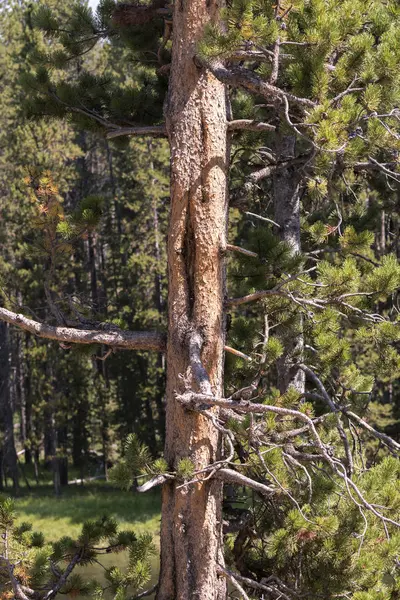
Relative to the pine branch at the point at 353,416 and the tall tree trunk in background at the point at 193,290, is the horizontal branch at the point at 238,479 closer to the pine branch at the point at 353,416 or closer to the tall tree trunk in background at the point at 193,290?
the tall tree trunk in background at the point at 193,290

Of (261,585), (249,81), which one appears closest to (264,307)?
(249,81)

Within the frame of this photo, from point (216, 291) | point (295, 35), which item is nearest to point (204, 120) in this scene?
point (295, 35)

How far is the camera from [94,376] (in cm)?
2256

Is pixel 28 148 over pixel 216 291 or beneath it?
over

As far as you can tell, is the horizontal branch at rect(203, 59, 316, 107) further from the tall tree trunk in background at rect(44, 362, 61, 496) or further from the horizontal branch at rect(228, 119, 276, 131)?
the tall tree trunk in background at rect(44, 362, 61, 496)

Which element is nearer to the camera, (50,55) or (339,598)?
(339,598)

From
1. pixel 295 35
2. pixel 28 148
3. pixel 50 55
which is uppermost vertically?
pixel 28 148

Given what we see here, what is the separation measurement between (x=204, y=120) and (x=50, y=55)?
196 cm

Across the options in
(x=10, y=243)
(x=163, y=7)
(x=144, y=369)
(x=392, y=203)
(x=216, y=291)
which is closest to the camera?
(x=216, y=291)

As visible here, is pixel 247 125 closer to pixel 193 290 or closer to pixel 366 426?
pixel 193 290

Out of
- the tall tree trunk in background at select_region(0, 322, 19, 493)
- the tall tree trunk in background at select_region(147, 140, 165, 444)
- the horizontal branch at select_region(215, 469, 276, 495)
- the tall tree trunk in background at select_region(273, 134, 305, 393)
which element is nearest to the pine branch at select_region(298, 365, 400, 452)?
the tall tree trunk in background at select_region(273, 134, 305, 393)

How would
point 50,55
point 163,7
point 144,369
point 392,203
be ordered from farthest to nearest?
point 144,369, point 392,203, point 50,55, point 163,7

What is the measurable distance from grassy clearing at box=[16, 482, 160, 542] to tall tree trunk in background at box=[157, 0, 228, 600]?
1283 cm

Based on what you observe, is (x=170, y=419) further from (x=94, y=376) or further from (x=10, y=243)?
(x=94, y=376)
